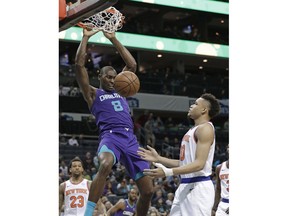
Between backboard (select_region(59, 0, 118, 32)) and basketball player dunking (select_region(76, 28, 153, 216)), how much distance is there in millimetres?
1225

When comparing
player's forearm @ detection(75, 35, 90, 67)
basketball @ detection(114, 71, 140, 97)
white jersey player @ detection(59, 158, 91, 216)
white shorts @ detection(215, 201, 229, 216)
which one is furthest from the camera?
white shorts @ detection(215, 201, 229, 216)

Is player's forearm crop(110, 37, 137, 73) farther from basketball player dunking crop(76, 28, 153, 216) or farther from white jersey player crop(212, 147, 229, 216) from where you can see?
white jersey player crop(212, 147, 229, 216)

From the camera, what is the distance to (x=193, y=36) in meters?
33.2

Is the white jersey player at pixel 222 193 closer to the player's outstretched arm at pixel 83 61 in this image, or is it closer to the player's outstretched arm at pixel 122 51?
the player's outstretched arm at pixel 122 51

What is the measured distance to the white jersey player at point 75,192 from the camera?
30.5 feet

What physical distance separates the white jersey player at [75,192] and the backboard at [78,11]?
13.0ft

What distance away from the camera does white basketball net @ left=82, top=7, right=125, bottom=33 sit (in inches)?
278

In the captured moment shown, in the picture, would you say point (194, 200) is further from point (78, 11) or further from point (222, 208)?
point (222, 208)

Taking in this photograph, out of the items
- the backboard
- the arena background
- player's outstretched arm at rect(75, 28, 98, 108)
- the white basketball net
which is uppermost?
the white basketball net

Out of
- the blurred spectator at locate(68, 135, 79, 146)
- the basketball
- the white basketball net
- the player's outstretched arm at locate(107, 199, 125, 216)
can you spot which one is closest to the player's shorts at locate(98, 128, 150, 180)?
the basketball

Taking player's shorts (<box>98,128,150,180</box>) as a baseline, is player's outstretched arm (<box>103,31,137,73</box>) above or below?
above

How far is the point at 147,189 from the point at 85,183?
281 centimetres
